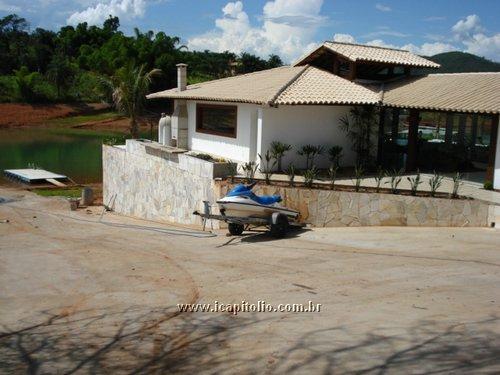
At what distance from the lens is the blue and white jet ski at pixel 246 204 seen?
12.6 m

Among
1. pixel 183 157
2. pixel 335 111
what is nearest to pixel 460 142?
pixel 335 111

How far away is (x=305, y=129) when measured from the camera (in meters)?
17.8

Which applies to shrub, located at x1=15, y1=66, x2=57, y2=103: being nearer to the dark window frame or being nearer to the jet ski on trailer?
the dark window frame

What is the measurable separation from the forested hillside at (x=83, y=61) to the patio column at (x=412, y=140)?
4606 cm

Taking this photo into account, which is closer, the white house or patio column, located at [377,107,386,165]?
the white house

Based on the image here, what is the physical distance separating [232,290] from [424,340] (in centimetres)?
321

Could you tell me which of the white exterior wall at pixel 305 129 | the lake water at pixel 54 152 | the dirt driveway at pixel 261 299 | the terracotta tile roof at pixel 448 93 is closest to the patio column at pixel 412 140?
the terracotta tile roof at pixel 448 93

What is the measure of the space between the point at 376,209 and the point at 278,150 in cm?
418

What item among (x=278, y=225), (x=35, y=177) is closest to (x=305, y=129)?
(x=278, y=225)

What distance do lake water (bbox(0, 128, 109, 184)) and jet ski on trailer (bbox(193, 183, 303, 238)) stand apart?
83.8ft

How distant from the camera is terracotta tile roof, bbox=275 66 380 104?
54.7 ft

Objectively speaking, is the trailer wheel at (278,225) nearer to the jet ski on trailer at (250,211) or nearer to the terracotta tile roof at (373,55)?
the jet ski on trailer at (250,211)

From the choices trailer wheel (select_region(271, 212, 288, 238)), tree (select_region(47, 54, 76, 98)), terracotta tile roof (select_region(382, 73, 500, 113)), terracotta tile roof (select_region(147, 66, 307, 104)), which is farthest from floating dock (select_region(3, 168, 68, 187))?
tree (select_region(47, 54, 76, 98))

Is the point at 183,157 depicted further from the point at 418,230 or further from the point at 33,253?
the point at 418,230
